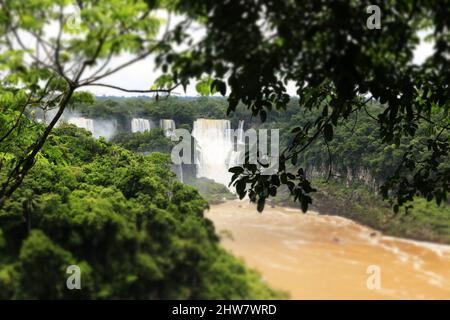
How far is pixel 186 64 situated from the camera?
1.19 m

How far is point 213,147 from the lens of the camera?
2138 cm

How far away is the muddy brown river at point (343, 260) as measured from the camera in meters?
12.4

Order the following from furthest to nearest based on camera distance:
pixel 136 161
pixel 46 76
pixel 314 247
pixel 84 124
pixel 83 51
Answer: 1. pixel 84 124
2. pixel 314 247
3. pixel 136 161
4. pixel 46 76
5. pixel 83 51

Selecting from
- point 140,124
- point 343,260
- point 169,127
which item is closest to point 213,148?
point 169,127

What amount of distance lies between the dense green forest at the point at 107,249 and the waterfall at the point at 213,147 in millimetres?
11581

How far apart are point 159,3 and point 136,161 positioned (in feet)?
38.9

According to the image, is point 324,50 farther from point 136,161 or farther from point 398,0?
point 136,161

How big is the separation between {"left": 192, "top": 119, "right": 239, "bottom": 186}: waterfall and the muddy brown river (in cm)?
335

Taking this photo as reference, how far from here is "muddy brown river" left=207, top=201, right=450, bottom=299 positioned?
1238 cm

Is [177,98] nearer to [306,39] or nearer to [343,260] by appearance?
[306,39]

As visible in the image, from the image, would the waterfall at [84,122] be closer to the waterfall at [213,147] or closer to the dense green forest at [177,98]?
the waterfall at [213,147]

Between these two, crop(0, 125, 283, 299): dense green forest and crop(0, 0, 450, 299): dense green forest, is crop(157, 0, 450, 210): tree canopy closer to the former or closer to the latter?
crop(0, 0, 450, 299): dense green forest
